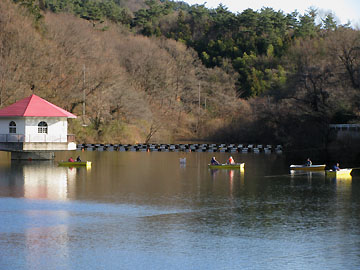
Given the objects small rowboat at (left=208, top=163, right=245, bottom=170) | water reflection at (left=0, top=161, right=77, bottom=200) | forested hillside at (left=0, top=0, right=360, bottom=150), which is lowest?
water reflection at (left=0, top=161, right=77, bottom=200)

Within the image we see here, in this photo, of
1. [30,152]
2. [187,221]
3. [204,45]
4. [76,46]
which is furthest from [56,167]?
[204,45]

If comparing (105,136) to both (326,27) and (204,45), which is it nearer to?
(204,45)

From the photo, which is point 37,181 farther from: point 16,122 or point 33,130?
point 16,122

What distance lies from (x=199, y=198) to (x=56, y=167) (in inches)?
769

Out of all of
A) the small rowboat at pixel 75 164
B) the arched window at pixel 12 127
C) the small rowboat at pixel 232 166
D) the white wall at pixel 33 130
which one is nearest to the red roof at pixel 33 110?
the white wall at pixel 33 130

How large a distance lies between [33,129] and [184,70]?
55.9 m

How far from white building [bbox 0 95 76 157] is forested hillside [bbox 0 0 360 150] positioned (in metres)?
16.0

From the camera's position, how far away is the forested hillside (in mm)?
64938

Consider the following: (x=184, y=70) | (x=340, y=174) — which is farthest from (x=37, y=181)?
(x=184, y=70)

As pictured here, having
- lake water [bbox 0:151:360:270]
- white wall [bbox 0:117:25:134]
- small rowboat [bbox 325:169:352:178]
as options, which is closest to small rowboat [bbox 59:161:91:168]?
lake water [bbox 0:151:360:270]

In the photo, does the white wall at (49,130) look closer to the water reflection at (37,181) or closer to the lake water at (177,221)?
the water reflection at (37,181)

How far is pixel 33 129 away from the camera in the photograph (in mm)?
51219

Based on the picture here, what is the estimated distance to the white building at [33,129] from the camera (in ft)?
166

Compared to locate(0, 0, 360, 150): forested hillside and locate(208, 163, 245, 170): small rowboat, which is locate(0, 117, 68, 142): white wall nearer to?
locate(208, 163, 245, 170): small rowboat
